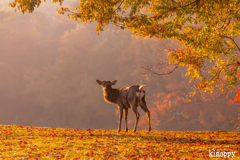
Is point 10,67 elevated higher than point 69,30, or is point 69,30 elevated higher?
point 69,30

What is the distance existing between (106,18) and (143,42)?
42.7m

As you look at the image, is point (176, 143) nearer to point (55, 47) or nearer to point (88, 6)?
point (88, 6)

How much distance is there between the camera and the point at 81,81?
164 feet

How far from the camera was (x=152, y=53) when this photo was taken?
50406 mm

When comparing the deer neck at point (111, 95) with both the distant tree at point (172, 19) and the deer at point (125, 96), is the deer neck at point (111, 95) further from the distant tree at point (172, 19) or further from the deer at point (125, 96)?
the distant tree at point (172, 19)

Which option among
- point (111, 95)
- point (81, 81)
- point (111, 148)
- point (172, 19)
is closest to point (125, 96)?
point (111, 95)

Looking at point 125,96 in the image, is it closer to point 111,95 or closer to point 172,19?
point 111,95

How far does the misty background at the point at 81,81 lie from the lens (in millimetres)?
41031

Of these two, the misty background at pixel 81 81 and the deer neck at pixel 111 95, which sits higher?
the misty background at pixel 81 81

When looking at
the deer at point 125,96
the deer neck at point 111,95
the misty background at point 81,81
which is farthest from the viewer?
the misty background at point 81,81

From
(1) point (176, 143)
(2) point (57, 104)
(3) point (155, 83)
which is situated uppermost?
(3) point (155, 83)

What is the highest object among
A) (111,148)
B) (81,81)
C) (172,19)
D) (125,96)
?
(81,81)

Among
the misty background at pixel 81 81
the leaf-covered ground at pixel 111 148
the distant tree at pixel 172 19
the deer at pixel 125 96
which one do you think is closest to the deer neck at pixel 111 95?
the deer at pixel 125 96

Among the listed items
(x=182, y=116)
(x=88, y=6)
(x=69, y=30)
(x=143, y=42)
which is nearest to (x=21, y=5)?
(x=88, y=6)
